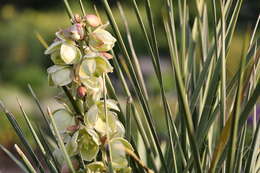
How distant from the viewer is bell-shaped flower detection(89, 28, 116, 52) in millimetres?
559

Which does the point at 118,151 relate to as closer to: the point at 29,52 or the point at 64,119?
the point at 64,119

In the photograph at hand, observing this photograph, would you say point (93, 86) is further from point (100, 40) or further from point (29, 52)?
point (29, 52)

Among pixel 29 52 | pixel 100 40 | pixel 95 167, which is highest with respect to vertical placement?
pixel 100 40

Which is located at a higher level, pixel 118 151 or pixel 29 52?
pixel 118 151

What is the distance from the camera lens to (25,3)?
27.3 ft

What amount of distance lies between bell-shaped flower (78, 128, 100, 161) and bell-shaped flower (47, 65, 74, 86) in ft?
0.17

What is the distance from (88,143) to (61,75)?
7 centimetres

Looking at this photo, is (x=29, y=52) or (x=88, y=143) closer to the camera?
(x=88, y=143)

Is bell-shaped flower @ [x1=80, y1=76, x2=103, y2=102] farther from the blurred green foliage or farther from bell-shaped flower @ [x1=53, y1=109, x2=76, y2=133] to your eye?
the blurred green foliage

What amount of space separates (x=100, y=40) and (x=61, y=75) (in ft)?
0.18

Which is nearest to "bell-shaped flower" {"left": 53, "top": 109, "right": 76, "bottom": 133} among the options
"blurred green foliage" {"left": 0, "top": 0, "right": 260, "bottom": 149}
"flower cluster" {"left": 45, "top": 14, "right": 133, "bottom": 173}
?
"flower cluster" {"left": 45, "top": 14, "right": 133, "bottom": 173}

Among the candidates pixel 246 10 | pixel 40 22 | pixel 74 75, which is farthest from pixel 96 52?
pixel 246 10

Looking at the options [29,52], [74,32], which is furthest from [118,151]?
[29,52]

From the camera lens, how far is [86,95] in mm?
559
